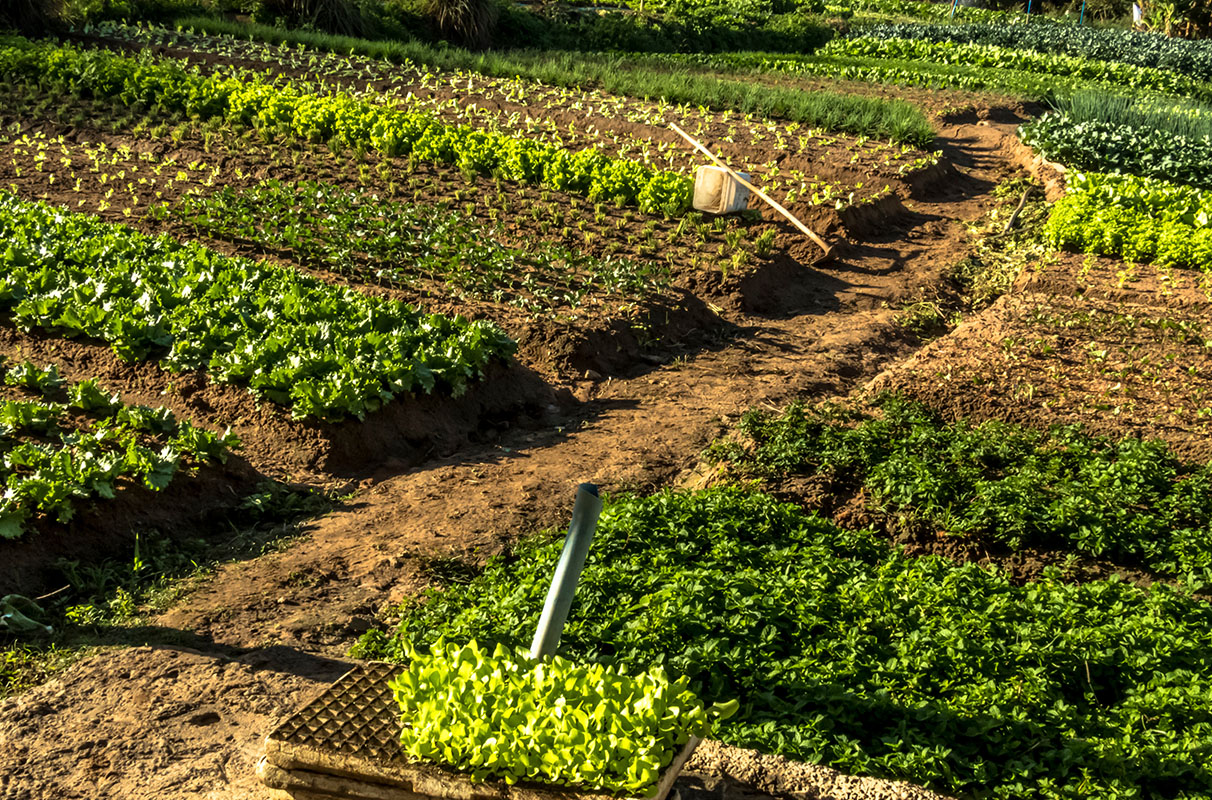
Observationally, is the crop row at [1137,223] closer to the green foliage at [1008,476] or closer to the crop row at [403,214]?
the crop row at [403,214]

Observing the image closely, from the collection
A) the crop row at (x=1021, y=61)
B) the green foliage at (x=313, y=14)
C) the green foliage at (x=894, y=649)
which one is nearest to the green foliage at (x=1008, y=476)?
the green foliage at (x=894, y=649)

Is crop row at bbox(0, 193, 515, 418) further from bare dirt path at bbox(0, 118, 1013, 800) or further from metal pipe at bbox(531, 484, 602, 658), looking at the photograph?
metal pipe at bbox(531, 484, 602, 658)

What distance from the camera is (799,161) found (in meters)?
13.5

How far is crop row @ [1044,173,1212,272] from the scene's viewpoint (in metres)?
10.5

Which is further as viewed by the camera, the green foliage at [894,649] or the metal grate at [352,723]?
the green foliage at [894,649]

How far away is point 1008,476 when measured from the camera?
20.3ft

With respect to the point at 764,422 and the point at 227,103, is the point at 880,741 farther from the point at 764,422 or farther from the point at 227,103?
the point at 227,103

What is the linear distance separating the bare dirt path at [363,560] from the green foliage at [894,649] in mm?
388

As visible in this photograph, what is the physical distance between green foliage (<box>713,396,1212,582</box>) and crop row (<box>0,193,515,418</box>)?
2.21 meters

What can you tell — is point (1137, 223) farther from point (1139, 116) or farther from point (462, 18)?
point (462, 18)

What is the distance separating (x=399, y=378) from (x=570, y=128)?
8.52 metres

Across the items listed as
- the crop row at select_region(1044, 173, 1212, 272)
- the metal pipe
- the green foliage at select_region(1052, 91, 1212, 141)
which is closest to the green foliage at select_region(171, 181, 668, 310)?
the crop row at select_region(1044, 173, 1212, 272)

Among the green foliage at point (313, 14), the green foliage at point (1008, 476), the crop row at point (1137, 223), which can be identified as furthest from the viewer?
the green foliage at point (313, 14)

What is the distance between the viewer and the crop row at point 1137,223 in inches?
415
